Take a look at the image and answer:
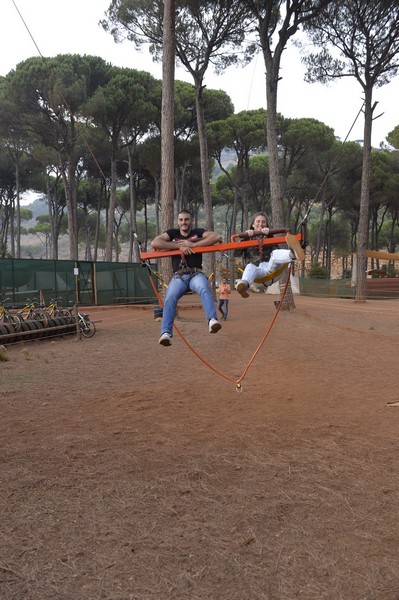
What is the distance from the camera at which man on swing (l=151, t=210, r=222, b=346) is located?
19.5 ft

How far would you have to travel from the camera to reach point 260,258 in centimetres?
623

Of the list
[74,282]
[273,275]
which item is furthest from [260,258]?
[74,282]

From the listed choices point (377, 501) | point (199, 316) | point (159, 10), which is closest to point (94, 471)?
point (377, 501)

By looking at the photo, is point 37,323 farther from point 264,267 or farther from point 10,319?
point 264,267

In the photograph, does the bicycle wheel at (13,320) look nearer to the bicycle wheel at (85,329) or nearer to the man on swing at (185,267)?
the bicycle wheel at (85,329)

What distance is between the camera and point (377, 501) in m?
4.36

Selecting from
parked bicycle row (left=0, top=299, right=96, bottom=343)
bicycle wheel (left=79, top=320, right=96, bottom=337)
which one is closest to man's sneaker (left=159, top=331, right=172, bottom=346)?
parked bicycle row (left=0, top=299, right=96, bottom=343)

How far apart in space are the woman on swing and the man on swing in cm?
45

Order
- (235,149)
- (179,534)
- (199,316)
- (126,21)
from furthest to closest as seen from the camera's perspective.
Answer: (235,149)
(126,21)
(199,316)
(179,534)

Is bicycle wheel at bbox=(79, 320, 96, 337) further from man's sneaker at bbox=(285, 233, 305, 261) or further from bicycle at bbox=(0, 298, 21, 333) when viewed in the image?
man's sneaker at bbox=(285, 233, 305, 261)

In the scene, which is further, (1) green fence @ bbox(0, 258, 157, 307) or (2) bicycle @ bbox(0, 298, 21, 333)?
(1) green fence @ bbox(0, 258, 157, 307)

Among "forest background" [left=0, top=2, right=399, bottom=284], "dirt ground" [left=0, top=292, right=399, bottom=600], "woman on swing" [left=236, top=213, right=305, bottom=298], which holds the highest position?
"forest background" [left=0, top=2, right=399, bottom=284]

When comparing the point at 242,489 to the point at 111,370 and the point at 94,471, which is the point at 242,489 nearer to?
the point at 94,471

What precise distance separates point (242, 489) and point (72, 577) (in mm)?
1844
